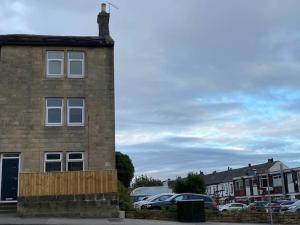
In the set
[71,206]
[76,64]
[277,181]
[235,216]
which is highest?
[76,64]

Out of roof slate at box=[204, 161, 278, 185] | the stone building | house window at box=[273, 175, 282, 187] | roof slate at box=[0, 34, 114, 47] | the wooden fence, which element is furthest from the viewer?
roof slate at box=[204, 161, 278, 185]

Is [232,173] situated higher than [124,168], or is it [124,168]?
[232,173]

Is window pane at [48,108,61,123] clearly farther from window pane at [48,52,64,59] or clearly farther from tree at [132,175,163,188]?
tree at [132,175,163,188]

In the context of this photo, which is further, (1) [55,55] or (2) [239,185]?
(2) [239,185]

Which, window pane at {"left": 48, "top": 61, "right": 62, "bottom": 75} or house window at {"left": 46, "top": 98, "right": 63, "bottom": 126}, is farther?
window pane at {"left": 48, "top": 61, "right": 62, "bottom": 75}

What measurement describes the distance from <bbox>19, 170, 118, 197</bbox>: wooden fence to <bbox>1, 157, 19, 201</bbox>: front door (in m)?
3.90

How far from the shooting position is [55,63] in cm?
2891

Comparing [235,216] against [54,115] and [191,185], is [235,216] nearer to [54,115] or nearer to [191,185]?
[54,115]

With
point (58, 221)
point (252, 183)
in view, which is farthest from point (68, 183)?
point (252, 183)

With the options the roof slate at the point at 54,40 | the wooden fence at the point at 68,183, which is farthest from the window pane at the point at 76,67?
the wooden fence at the point at 68,183

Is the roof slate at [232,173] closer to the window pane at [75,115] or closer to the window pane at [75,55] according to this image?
the window pane at [75,55]

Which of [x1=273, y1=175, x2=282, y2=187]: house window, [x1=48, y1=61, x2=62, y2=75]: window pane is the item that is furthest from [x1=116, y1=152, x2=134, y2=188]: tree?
[x1=273, y1=175, x2=282, y2=187]: house window

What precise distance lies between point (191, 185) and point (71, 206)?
4203 centimetres

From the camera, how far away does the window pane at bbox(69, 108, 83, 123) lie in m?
28.3
